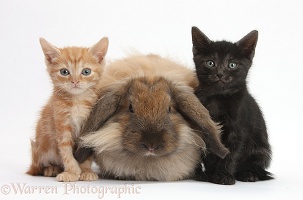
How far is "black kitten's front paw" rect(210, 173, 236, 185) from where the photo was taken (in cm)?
533

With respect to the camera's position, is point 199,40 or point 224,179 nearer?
point 224,179

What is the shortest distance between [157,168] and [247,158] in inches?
43.5

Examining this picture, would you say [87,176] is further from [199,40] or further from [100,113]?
[199,40]

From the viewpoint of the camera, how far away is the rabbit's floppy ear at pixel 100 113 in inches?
207

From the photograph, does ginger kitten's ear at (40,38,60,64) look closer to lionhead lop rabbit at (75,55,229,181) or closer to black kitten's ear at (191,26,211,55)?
lionhead lop rabbit at (75,55,229,181)

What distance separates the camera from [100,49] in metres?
5.53

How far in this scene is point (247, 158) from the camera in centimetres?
585

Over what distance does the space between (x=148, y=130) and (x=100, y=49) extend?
1.09 m

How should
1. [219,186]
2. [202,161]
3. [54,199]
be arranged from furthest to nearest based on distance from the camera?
[202,161]
[219,186]
[54,199]

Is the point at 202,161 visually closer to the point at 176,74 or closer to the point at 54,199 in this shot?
the point at 176,74

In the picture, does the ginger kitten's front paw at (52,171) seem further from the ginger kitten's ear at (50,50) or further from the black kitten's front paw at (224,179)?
the black kitten's front paw at (224,179)

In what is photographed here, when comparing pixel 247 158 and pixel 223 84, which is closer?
pixel 223 84

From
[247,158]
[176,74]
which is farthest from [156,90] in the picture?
[247,158]

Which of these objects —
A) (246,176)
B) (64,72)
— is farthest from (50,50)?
(246,176)
